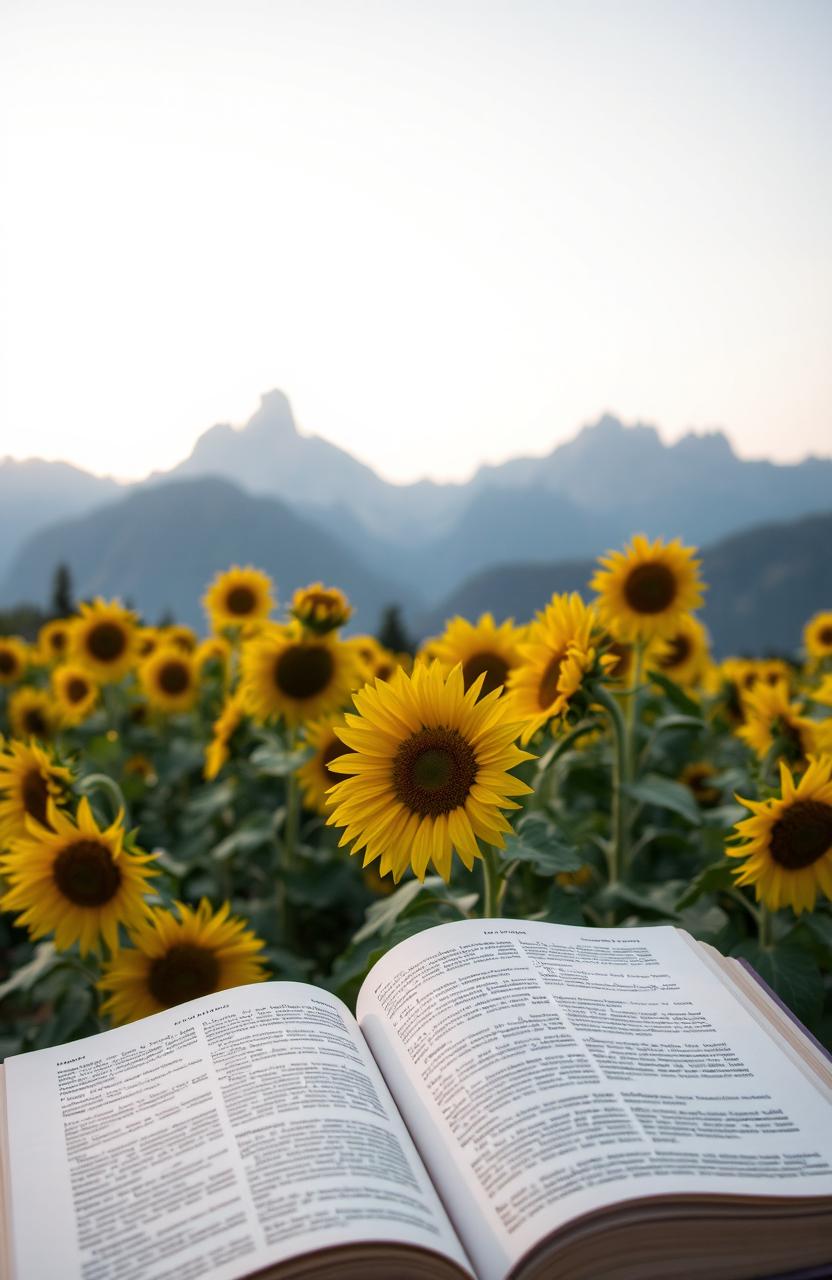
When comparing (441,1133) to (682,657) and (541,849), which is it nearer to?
(541,849)

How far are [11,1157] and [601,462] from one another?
7329cm

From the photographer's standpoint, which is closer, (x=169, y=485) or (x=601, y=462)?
(x=169, y=485)

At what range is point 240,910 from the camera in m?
2.42

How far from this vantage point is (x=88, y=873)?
1.47 meters

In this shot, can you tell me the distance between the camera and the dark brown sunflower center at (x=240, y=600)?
3.42 m

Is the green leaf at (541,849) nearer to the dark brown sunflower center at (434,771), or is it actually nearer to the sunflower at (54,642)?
the dark brown sunflower center at (434,771)

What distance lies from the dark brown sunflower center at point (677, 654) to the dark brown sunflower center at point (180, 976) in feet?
6.62

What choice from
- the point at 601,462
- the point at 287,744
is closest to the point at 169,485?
the point at 601,462

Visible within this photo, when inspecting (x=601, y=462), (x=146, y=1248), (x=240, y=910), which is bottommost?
(x=146, y=1248)

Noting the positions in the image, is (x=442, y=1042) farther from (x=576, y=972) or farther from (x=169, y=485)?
(x=169, y=485)

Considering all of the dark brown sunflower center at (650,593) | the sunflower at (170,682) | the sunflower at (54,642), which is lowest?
the dark brown sunflower center at (650,593)

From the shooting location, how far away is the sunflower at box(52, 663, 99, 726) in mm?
3377

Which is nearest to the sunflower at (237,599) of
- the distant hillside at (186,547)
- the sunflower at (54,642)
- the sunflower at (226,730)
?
the sunflower at (226,730)

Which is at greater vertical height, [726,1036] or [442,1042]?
[442,1042]
